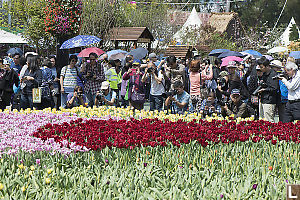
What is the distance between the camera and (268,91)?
8711 millimetres

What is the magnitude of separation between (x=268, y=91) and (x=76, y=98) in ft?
13.6

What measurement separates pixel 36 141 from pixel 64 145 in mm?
606

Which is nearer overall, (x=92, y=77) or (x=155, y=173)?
(x=155, y=173)

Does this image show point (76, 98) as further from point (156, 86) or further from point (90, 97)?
point (156, 86)

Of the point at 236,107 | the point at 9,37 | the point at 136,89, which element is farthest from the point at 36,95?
the point at 9,37

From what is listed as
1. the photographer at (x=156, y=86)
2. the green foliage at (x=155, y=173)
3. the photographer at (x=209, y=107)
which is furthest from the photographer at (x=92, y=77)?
the green foliage at (x=155, y=173)

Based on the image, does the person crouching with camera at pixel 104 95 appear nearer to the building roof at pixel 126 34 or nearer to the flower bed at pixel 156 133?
the flower bed at pixel 156 133

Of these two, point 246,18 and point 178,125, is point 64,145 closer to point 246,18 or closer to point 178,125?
point 178,125

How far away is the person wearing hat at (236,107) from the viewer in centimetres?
824

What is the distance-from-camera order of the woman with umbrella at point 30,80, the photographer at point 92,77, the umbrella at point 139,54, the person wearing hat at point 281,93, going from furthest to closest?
the umbrella at point 139,54
the photographer at point 92,77
the woman with umbrella at point 30,80
the person wearing hat at point 281,93

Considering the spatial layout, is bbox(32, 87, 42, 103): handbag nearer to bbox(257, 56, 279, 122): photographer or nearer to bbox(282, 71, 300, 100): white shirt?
bbox(257, 56, 279, 122): photographer

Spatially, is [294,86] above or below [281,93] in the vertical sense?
above

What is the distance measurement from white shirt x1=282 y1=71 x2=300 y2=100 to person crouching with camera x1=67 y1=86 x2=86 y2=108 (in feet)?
14.1

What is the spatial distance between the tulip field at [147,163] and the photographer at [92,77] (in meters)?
3.62
